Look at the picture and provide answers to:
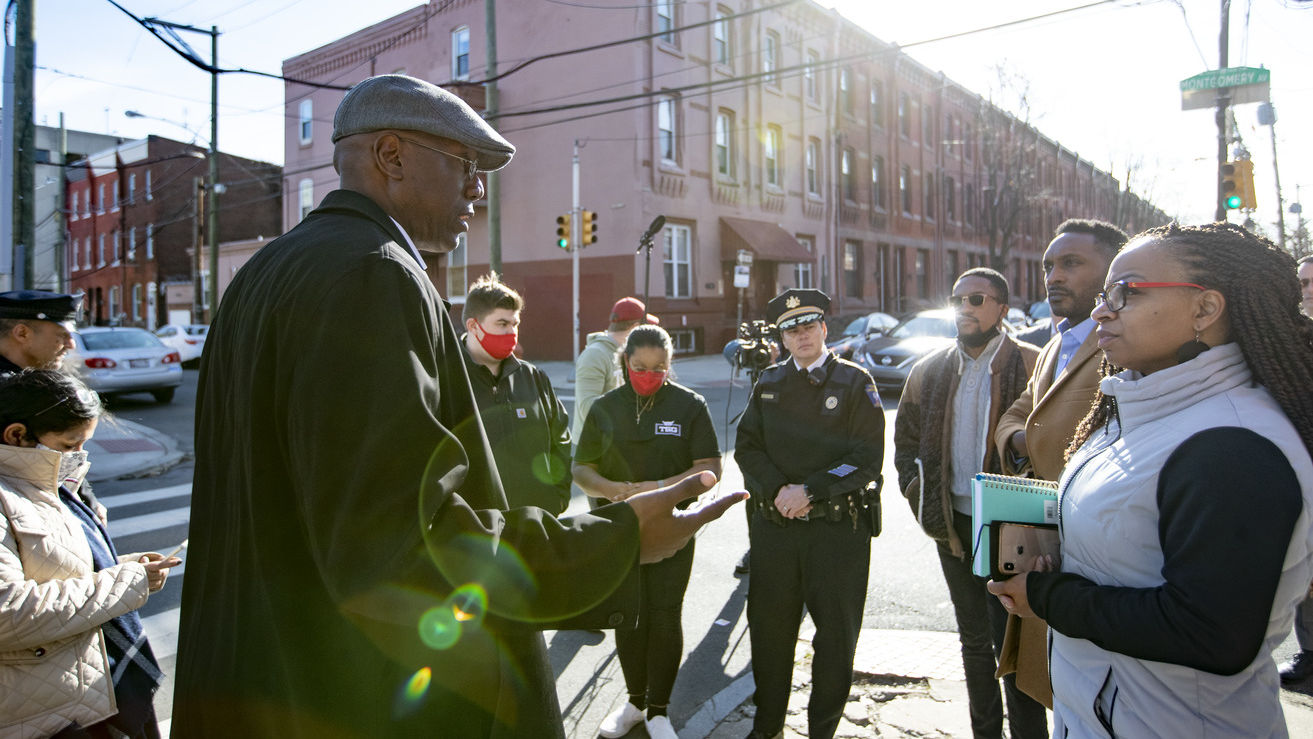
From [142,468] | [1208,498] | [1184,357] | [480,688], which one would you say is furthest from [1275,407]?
[142,468]

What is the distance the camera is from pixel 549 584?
4.40 feet

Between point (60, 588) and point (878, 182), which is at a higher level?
point (878, 182)

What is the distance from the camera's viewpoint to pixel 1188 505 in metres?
1.62

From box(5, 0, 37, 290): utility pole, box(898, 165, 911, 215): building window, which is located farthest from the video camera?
box(898, 165, 911, 215): building window

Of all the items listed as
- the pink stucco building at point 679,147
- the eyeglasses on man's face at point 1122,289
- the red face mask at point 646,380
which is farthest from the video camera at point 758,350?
the pink stucco building at point 679,147

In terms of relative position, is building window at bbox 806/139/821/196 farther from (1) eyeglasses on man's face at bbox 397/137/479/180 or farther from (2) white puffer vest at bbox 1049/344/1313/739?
(1) eyeglasses on man's face at bbox 397/137/479/180

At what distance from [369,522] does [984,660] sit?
316 cm

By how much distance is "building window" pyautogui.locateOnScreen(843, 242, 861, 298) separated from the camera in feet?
103

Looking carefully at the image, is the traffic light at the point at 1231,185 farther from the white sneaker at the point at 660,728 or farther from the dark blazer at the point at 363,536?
the dark blazer at the point at 363,536

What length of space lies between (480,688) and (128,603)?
1.64 meters

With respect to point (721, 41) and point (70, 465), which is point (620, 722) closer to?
point (70, 465)

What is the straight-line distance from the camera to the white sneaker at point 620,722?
3727 mm

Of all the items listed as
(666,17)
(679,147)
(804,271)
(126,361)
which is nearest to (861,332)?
(679,147)

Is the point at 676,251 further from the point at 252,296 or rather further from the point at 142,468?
the point at 252,296
